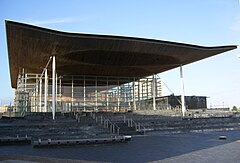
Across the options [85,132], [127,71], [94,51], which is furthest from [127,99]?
[85,132]

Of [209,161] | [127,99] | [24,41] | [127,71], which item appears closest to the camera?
[209,161]

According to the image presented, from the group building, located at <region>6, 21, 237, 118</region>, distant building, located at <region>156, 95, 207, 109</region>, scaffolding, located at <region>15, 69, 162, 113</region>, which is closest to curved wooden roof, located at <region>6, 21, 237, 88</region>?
building, located at <region>6, 21, 237, 118</region>

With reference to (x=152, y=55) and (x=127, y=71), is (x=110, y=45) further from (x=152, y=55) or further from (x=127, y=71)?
(x=127, y=71)

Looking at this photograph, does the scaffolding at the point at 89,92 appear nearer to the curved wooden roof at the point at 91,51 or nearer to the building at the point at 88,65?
the building at the point at 88,65

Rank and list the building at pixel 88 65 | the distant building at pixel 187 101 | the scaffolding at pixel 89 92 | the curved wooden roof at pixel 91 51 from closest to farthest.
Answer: the curved wooden roof at pixel 91 51, the building at pixel 88 65, the scaffolding at pixel 89 92, the distant building at pixel 187 101

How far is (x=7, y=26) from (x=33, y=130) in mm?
8425

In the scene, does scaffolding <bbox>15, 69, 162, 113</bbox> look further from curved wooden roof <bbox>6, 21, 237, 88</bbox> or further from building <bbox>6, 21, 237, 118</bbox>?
curved wooden roof <bbox>6, 21, 237, 88</bbox>

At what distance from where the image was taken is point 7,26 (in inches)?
814

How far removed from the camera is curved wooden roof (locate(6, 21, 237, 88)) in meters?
23.3

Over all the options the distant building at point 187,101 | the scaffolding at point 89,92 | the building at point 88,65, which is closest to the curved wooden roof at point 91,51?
the building at point 88,65

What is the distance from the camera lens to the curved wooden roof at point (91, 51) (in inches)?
917

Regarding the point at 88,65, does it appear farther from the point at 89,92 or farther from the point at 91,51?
the point at 91,51

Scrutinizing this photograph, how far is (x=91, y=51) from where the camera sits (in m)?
28.1

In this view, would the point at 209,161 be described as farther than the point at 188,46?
No
